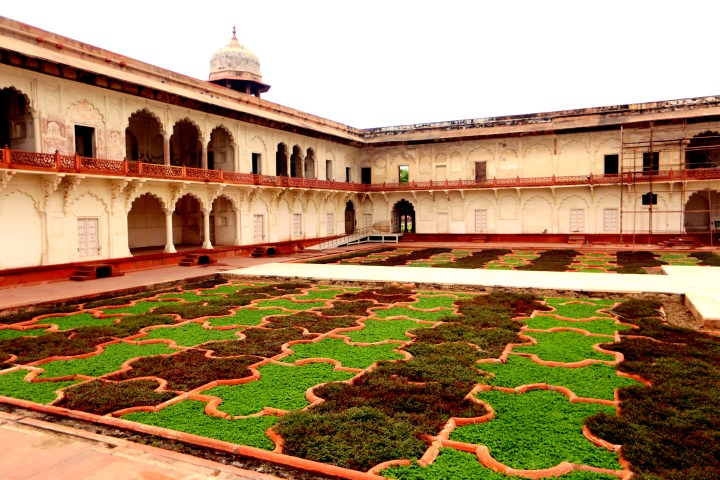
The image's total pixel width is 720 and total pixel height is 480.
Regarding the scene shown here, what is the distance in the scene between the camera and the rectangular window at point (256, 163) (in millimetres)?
23797

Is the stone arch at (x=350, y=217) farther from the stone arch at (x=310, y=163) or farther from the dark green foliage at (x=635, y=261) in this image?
the dark green foliage at (x=635, y=261)

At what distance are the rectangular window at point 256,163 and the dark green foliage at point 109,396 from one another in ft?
62.8

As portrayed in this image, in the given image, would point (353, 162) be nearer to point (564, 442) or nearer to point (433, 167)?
point (433, 167)

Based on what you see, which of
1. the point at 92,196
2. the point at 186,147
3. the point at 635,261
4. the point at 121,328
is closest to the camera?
the point at 121,328

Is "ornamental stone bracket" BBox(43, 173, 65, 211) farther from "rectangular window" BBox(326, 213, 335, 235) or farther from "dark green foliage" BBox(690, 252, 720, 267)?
"dark green foliage" BBox(690, 252, 720, 267)

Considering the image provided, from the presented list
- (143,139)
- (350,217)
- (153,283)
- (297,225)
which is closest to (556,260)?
(297,225)

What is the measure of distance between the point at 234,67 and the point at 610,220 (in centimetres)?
2329

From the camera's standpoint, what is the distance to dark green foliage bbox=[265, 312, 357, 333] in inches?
307

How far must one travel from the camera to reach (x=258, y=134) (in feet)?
77.3

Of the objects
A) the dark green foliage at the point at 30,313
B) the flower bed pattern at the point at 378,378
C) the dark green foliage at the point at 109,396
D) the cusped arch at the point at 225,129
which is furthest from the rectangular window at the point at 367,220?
the dark green foliage at the point at 109,396

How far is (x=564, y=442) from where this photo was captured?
3791 millimetres

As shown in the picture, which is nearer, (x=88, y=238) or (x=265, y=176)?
(x=88, y=238)

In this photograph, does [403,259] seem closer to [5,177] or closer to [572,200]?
[5,177]

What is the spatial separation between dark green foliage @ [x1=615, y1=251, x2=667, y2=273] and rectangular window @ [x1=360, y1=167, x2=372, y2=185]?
1647 centimetres
